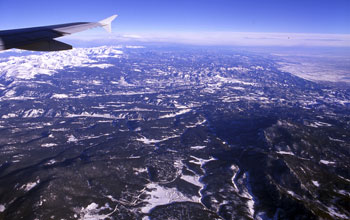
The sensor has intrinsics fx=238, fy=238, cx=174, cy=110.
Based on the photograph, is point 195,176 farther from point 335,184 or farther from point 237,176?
point 335,184

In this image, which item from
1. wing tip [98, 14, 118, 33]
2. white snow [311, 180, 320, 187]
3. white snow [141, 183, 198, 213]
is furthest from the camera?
white snow [311, 180, 320, 187]

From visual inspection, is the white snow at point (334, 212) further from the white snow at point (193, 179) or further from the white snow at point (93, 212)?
the white snow at point (93, 212)

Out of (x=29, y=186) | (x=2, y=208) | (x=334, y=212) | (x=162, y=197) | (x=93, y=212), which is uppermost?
(x=334, y=212)

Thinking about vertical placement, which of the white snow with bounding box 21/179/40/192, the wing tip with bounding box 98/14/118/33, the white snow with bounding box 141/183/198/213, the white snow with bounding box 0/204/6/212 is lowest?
the white snow with bounding box 141/183/198/213

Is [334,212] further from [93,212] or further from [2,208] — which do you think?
[2,208]

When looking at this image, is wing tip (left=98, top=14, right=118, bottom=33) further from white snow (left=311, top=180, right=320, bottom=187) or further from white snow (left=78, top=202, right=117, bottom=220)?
white snow (left=311, top=180, right=320, bottom=187)

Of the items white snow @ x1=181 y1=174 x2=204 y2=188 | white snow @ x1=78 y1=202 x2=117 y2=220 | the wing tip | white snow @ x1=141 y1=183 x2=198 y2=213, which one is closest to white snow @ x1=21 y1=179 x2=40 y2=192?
white snow @ x1=78 y1=202 x2=117 y2=220

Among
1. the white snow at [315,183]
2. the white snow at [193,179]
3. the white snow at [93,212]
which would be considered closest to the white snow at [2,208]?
the white snow at [93,212]

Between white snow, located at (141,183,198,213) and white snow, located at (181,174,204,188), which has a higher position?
white snow, located at (141,183,198,213)

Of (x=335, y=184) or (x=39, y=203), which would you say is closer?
(x=39, y=203)

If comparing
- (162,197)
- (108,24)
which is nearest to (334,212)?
(162,197)

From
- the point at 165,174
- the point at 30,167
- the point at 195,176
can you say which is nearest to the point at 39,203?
the point at 30,167
